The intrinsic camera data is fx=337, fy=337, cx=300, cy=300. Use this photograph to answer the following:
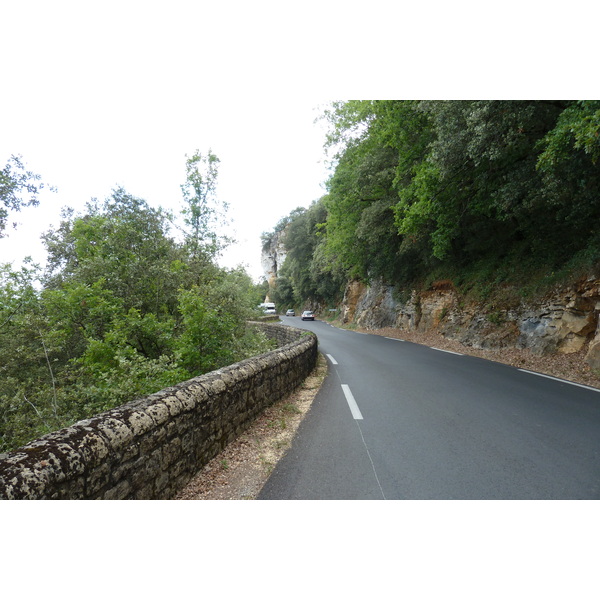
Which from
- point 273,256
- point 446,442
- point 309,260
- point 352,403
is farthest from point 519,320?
point 273,256

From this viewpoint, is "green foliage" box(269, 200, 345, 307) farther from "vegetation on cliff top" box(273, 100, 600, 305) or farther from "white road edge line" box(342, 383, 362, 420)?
"white road edge line" box(342, 383, 362, 420)

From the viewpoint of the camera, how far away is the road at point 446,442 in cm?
315

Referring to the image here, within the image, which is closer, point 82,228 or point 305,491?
point 305,491

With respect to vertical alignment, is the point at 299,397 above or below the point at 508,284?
below

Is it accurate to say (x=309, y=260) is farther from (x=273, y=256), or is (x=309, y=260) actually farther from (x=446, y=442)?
(x=273, y=256)

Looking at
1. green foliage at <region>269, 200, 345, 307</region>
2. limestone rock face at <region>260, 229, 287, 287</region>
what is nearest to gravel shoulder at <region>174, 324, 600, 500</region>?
green foliage at <region>269, 200, 345, 307</region>

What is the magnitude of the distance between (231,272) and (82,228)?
5.07 meters

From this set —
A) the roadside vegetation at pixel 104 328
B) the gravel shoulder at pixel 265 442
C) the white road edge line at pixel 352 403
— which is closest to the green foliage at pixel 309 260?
the roadside vegetation at pixel 104 328

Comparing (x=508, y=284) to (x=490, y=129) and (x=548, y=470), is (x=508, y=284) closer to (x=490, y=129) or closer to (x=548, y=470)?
(x=490, y=129)

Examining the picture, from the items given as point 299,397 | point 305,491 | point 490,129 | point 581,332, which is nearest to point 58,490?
point 305,491

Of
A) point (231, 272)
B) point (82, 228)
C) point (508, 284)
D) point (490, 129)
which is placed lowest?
point (508, 284)

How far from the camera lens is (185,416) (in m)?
3.46

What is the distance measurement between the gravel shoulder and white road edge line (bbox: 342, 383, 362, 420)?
0.63m

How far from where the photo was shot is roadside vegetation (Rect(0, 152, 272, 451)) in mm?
6160
